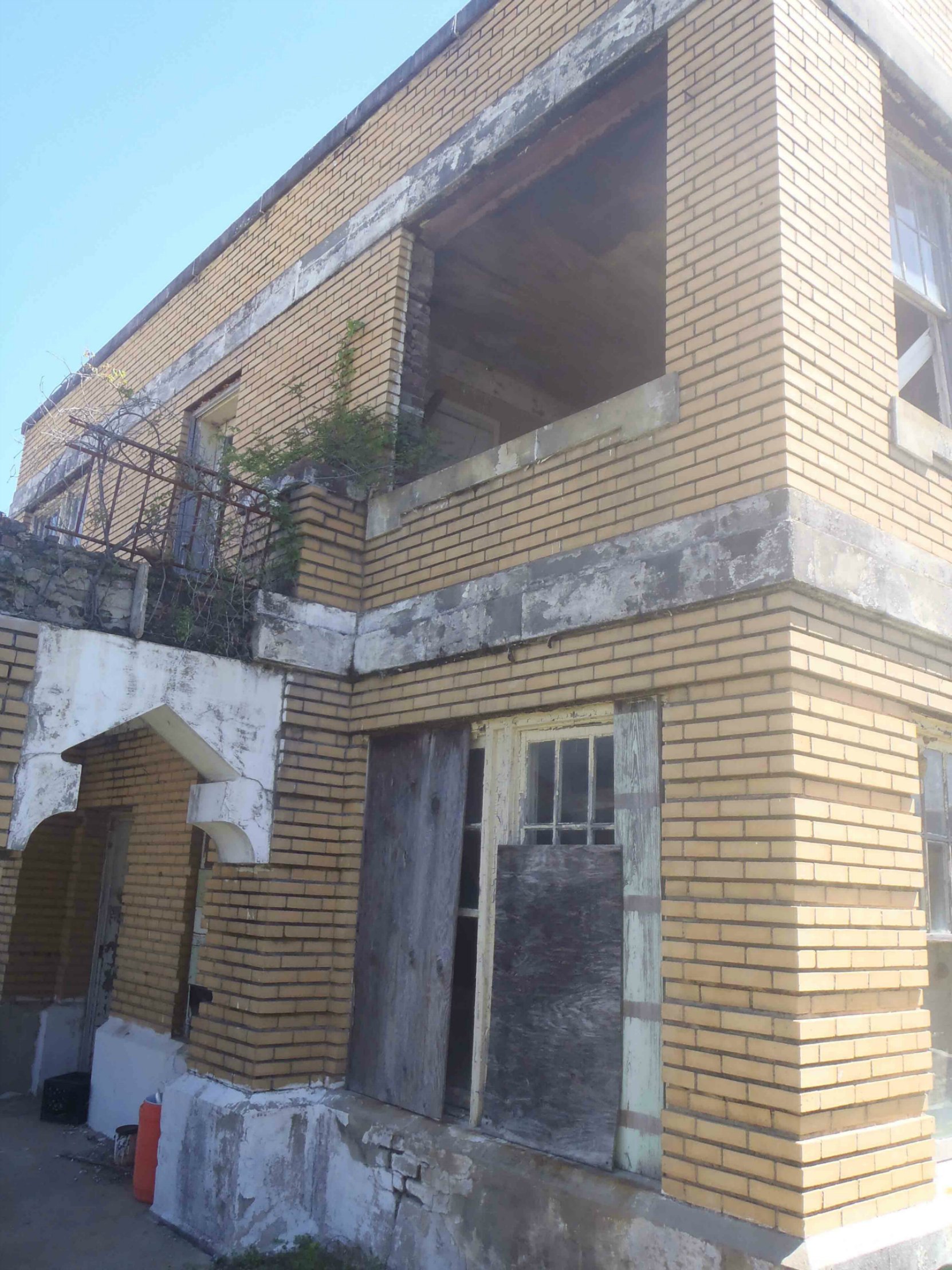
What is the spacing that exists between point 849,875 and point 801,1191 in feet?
3.74

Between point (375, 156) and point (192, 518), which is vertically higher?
point (375, 156)

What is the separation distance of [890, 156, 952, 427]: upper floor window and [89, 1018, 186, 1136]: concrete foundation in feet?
21.2

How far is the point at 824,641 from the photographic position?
3945mm

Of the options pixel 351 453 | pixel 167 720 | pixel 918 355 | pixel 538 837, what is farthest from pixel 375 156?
pixel 538 837

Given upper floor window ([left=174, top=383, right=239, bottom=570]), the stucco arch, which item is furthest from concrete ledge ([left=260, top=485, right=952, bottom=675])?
upper floor window ([left=174, top=383, right=239, bottom=570])

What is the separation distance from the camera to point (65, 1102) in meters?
7.65

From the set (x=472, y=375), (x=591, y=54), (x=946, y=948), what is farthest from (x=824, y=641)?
(x=472, y=375)

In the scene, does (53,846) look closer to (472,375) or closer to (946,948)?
(472,375)

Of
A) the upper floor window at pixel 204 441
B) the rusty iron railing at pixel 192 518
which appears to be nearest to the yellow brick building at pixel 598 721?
the rusty iron railing at pixel 192 518

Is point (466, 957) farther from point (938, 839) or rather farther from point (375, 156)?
point (375, 156)

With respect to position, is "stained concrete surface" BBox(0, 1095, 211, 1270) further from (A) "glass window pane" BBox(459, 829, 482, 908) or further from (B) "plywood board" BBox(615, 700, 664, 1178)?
(B) "plywood board" BBox(615, 700, 664, 1178)

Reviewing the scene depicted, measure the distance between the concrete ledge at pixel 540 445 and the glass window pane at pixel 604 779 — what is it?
1.50 meters

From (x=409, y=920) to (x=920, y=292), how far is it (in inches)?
185

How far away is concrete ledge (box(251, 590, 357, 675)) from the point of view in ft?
18.7
